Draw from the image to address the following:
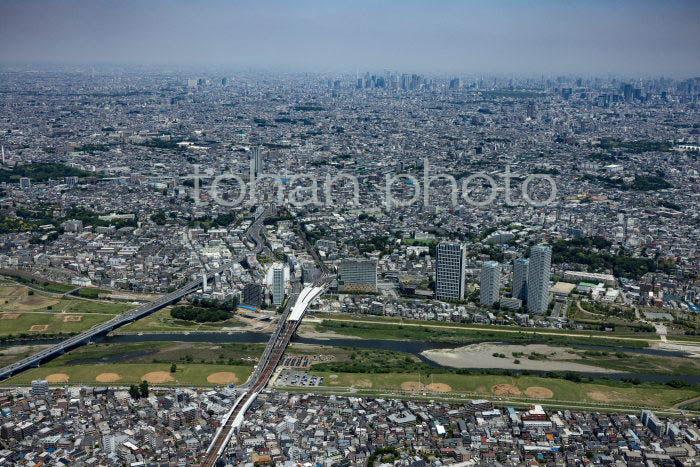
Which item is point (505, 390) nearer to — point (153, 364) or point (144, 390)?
point (144, 390)

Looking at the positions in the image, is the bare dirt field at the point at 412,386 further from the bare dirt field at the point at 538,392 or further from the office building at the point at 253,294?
the office building at the point at 253,294

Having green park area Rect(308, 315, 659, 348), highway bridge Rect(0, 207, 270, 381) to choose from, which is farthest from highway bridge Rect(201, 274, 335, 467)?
highway bridge Rect(0, 207, 270, 381)

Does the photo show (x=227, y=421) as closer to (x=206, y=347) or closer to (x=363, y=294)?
(x=206, y=347)

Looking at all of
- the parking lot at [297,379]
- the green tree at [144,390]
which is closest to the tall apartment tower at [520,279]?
the parking lot at [297,379]

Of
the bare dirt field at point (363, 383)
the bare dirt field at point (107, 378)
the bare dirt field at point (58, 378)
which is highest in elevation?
the bare dirt field at point (363, 383)

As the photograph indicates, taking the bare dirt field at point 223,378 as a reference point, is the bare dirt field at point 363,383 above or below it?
above

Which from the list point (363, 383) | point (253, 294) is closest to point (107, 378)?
point (253, 294)
